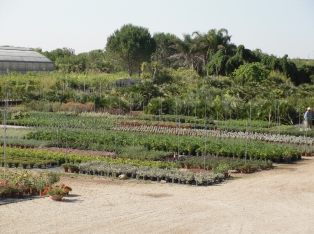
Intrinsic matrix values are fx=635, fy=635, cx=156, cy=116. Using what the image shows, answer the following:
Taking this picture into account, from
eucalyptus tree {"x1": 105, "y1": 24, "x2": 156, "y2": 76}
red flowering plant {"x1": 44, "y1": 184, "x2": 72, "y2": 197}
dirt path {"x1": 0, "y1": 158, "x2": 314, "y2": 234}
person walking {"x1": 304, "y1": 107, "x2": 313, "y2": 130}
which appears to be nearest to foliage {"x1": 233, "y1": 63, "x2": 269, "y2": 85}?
person walking {"x1": 304, "y1": 107, "x2": 313, "y2": 130}

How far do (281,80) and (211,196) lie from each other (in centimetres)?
3184

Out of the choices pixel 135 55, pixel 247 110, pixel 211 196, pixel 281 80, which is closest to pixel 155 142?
pixel 211 196

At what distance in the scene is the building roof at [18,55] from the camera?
5612 cm

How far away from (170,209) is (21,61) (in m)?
44.0

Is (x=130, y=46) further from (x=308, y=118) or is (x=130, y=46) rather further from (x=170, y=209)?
(x=170, y=209)

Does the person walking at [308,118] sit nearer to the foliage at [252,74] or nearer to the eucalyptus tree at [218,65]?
the foliage at [252,74]

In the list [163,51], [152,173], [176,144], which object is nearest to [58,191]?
[152,173]

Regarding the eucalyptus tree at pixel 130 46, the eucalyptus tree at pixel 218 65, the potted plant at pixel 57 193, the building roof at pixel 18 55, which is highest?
the eucalyptus tree at pixel 130 46

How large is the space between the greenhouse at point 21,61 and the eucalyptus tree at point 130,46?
47.1 feet

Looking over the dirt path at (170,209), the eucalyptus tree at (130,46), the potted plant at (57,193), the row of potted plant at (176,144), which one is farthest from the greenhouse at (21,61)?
the potted plant at (57,193)

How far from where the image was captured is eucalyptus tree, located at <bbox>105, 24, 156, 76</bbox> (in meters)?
72.7

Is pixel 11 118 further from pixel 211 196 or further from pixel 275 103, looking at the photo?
pixel 211 196

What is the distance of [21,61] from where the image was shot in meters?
56.2

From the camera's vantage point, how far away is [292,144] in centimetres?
2620
